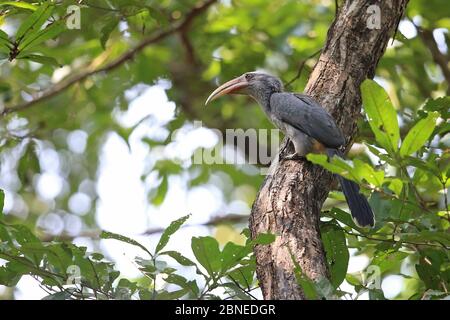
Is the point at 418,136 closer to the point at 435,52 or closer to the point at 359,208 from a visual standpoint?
the point at 359,208

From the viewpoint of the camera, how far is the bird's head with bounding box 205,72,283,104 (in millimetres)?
5512

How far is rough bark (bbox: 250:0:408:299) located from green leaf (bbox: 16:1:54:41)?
149 cm

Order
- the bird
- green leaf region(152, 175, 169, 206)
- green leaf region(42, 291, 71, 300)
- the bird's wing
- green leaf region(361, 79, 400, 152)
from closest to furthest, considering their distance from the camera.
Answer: green leaf region(42, 291, 71, 300) < green leaf region(361, 79, 400, 152) < the bird < the bird's wing < green leaf region(152, 175, 169, 206)

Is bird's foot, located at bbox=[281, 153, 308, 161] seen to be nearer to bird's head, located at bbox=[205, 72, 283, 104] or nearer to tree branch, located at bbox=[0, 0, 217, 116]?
bird's head, located at bbox=[205, 72, 283, 104]

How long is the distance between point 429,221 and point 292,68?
4.02m

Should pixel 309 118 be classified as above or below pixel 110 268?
above

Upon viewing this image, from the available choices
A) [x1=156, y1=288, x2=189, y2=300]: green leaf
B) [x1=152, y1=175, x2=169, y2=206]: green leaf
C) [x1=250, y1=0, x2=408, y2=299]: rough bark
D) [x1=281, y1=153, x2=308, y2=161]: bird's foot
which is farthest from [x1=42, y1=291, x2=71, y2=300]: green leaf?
[x1=152, y1=175, x2=169, y2=206]: green leaf

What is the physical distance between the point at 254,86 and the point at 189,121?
2217mm

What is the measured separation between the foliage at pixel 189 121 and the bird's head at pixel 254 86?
0.24 metres

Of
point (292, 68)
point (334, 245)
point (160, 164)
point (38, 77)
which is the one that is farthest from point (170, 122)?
point (334, 245)

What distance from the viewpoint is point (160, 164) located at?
762 centimetres

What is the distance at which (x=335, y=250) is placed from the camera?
3.71m

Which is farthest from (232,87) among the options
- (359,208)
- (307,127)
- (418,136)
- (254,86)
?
(418,136)
